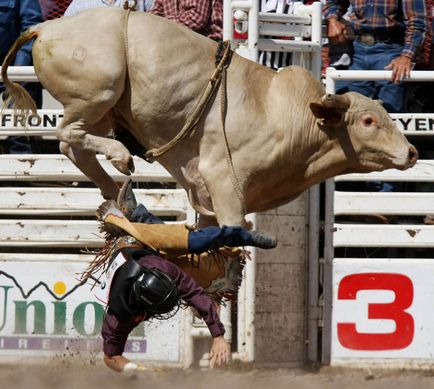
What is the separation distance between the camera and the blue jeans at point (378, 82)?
30.3 ft

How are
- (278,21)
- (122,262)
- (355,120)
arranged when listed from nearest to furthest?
1. (122,262)
2. (355,120)
3. (278,21)

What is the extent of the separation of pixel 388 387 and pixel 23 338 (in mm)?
2912

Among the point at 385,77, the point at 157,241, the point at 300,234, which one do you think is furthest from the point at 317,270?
the point at 157,241

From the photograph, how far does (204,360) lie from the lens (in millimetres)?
9188

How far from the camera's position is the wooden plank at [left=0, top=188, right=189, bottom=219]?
9242 millimetres

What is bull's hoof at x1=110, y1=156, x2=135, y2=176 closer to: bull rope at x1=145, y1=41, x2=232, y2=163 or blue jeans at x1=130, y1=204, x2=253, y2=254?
bull rope at x1=145, y1=41, x2=232, y2=163

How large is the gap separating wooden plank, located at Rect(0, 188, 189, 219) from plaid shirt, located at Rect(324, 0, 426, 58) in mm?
1893

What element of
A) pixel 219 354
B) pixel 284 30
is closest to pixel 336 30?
pixel 284 30

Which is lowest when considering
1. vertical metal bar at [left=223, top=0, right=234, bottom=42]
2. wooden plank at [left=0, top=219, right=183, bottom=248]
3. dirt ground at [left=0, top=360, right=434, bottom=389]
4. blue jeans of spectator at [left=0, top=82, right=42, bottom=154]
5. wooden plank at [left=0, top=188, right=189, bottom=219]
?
dirt ground at [left=0, top=360, right=434, bottom=389]

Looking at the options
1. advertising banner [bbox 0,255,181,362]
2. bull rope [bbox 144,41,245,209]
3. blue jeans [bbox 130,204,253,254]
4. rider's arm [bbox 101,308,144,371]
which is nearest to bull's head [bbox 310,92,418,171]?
bull rope [bbox 144,41,245,209]

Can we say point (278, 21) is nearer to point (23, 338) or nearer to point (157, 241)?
point (157, 241)

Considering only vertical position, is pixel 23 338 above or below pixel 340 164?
below

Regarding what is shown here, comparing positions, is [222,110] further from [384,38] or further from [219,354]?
[384,38]

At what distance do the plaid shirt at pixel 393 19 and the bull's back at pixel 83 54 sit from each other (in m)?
2.19
